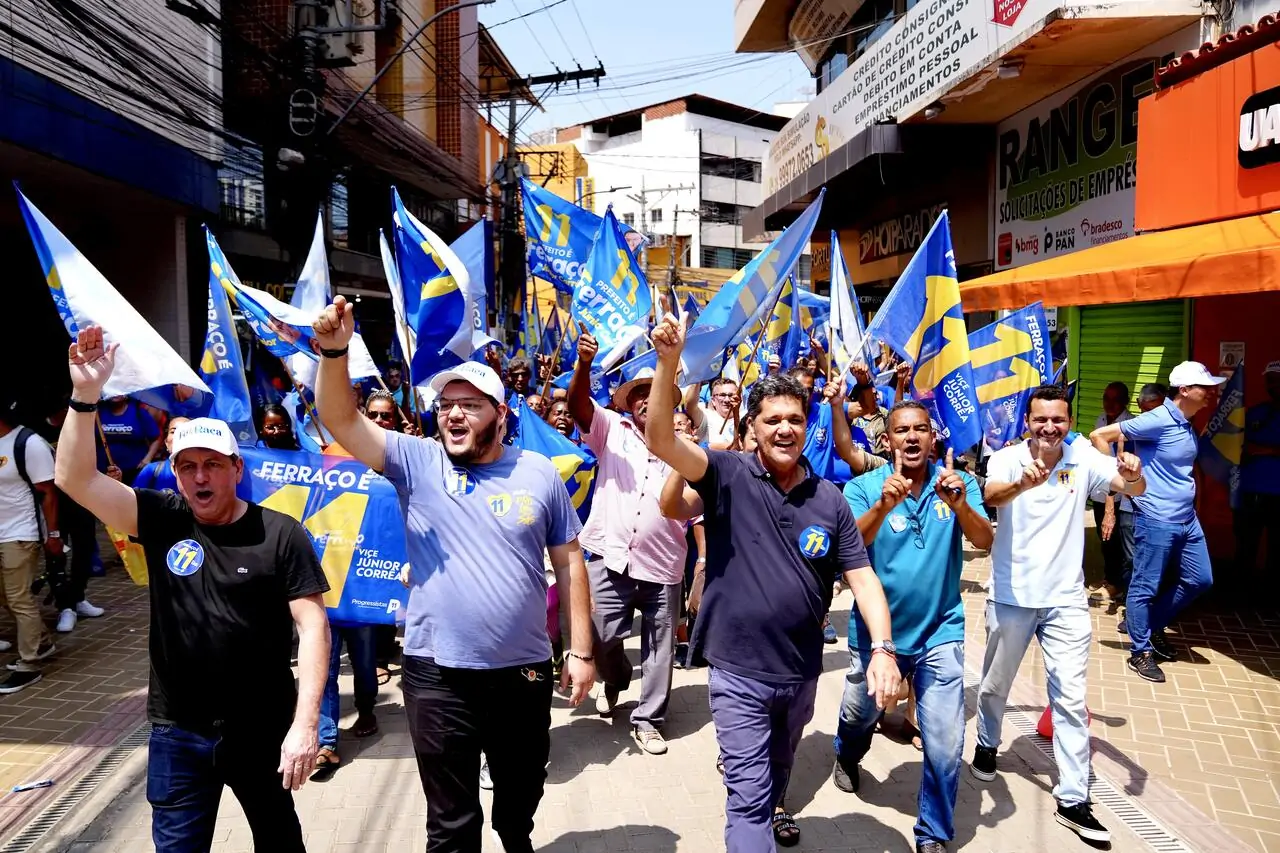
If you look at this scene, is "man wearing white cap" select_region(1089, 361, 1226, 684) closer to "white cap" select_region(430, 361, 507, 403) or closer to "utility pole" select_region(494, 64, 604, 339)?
"white cap" select_region(430, 361, 507, 403)

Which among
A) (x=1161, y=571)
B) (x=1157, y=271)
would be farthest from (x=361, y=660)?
(x=1157, y=271)

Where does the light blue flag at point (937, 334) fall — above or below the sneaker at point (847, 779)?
above

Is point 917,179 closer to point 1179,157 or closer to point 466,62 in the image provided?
point 1179,157

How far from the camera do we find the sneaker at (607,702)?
5238 millimetres

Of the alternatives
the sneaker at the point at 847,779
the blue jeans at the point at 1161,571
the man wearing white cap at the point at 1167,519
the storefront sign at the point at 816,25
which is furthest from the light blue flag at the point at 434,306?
the storefront sign at the point at 816,25

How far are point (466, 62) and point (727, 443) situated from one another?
1105 inches

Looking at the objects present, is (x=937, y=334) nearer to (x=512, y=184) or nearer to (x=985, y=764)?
(x=985, y=764)

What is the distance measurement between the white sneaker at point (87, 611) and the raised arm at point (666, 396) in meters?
6.13

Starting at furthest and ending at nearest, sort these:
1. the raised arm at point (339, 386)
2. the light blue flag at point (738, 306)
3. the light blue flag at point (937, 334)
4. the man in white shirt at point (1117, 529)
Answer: the man in white shirt at point (1117, 529) < the light blue flag at point (937, 334) < the light blue flag at point (738, 306) < the raised arm at point (339, 386)

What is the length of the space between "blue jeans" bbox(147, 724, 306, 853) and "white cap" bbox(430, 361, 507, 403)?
1.28 meters

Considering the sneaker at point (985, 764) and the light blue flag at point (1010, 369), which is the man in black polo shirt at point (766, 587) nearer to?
the sneaker at point (985, 764)

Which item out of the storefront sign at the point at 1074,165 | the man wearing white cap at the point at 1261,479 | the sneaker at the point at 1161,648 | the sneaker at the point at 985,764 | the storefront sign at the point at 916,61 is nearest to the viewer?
the sneaker at the point at 985,764

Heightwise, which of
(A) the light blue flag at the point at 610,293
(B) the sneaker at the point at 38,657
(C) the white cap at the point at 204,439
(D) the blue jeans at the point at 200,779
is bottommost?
(B) the sneaker at the point at 38,657

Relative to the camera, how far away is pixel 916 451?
3.68m
